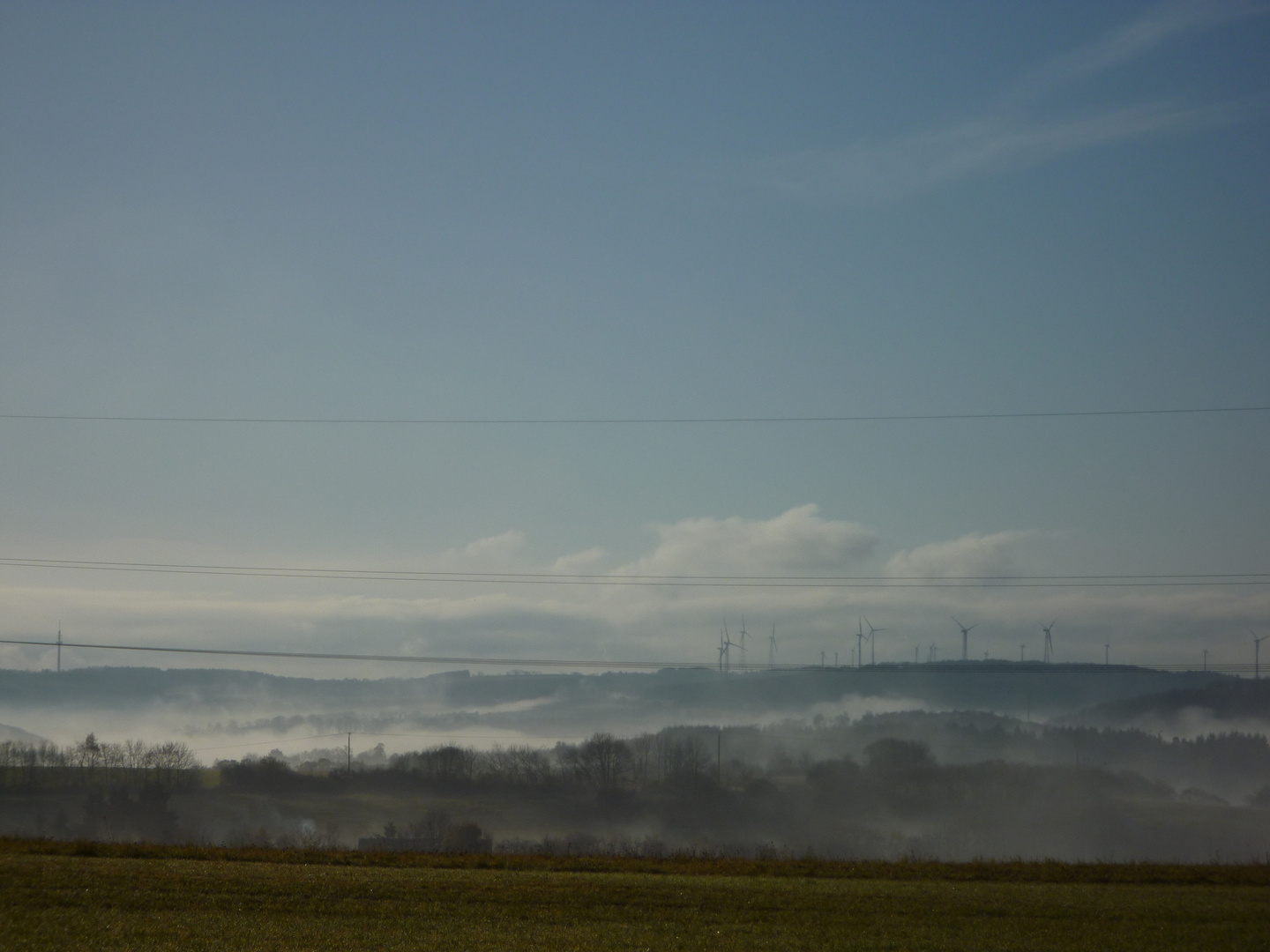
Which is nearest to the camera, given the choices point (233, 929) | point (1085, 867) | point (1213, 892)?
point (233, 929)

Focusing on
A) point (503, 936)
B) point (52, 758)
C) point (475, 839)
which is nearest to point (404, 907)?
point (503, 936)

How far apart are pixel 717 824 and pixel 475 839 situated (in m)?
34.9

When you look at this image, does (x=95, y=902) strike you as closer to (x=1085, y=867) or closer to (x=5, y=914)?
(x=5, y=914)

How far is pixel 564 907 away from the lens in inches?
1319

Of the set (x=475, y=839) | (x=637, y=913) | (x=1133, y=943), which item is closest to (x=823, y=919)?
(x=637, y=913)

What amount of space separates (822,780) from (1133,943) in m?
94.9

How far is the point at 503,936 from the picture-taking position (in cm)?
2883

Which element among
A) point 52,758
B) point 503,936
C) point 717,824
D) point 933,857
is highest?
point 503,936

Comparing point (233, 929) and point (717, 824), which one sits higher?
point (233, 929)

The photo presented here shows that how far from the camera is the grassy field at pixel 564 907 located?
2861 centimetres

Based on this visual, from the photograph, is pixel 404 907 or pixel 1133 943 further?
pixel 404 907

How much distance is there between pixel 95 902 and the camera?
31.4 m

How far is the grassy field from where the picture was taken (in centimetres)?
2861

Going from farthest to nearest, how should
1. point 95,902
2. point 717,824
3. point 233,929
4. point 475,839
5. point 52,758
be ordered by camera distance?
point 717,824
point 52,758
point 475,839
point 95,902
point 233,929
